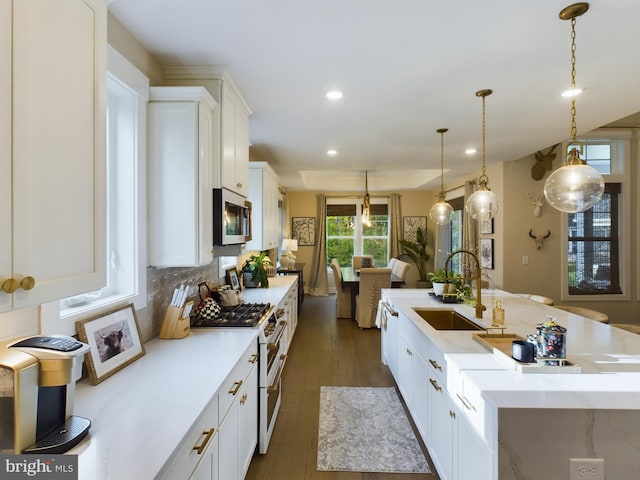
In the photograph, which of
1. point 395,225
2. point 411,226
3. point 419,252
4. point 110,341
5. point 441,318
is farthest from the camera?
point 411,226

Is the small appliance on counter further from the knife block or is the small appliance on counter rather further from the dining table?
the dining table

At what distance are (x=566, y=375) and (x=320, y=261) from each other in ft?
21.7

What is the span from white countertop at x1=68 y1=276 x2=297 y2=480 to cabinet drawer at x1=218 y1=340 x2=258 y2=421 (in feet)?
0.16

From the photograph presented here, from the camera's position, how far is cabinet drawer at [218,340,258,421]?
1400mm

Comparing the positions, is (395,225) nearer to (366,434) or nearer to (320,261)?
(320,261)

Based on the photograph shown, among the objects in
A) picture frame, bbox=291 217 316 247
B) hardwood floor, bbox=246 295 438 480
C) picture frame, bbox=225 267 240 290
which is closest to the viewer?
hardwood floor, bbox=246 295 438 480

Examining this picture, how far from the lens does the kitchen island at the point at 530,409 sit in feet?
3.81

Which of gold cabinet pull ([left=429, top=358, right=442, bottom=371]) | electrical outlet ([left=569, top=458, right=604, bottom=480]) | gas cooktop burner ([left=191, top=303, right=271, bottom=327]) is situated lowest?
electrical outlet ([left=569, top=458, right=604, bottom=480])

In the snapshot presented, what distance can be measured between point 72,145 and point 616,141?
665cm

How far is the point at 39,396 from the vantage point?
92cm

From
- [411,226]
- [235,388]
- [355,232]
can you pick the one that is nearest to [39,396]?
[235,388]

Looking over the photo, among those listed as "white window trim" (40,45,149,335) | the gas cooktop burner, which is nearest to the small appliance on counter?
"white window trim" (40,45,149,335)

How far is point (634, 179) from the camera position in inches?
190

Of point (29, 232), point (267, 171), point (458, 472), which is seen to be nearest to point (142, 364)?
point (29, 232)
